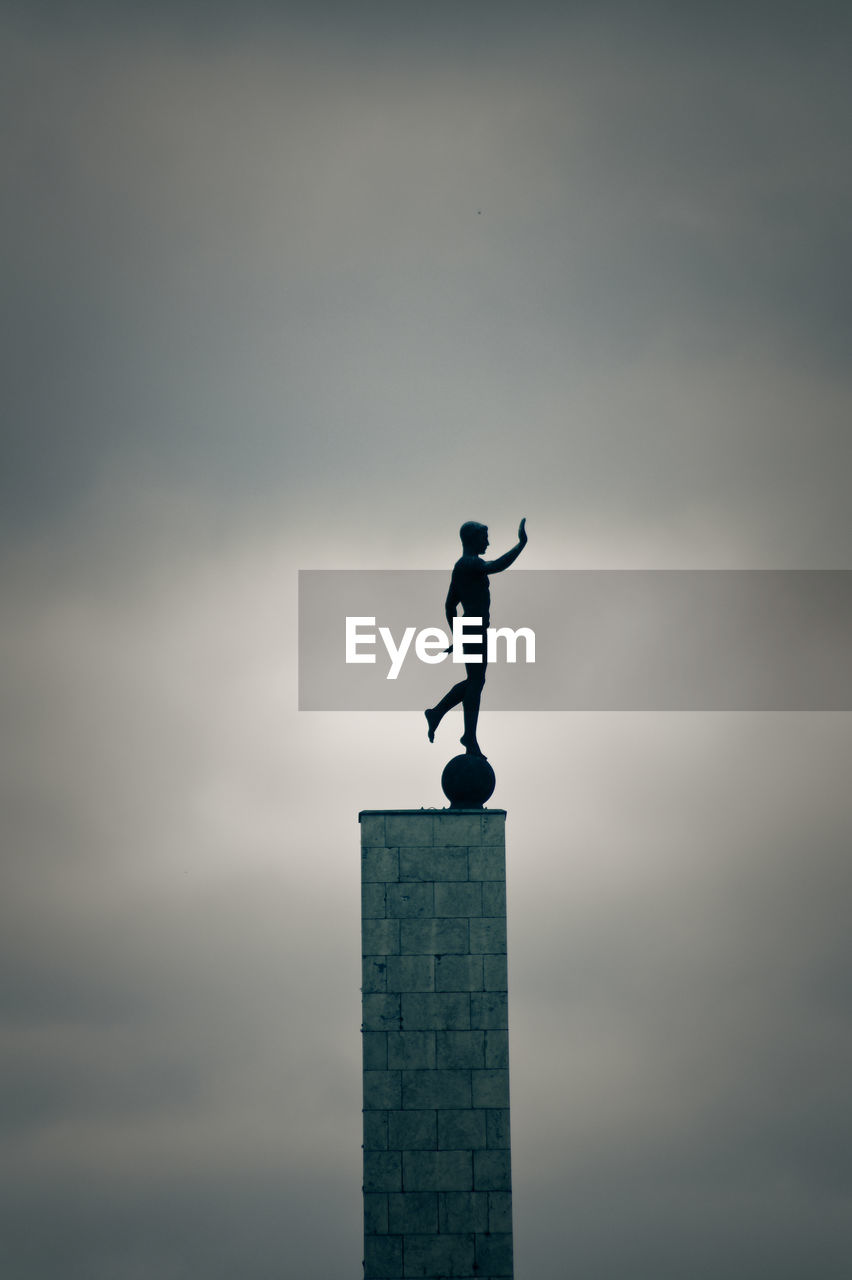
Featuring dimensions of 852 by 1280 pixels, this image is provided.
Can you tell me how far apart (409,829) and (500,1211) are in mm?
6873

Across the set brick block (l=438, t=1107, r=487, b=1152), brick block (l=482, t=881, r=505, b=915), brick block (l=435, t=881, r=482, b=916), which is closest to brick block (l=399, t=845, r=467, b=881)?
brick block (l=435, t=881, r=482, b=916)

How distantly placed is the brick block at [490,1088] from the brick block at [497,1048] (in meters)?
0.16

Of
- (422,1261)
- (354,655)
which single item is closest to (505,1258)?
(422,1261)

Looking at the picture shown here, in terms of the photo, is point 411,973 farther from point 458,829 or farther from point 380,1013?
point 458,829

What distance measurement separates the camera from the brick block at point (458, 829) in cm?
3172

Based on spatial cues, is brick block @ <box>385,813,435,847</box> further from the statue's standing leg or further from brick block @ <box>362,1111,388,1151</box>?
brick block @ <box>362,1111,388,1151</box>

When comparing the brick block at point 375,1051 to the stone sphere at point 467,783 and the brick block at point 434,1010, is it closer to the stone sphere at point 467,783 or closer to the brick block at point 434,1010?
the brick block at point 434,1010

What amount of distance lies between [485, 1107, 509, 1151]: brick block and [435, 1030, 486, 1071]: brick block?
0.86 metres

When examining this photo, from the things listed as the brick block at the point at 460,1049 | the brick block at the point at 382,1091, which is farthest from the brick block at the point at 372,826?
the brick block at the point at 382,1091

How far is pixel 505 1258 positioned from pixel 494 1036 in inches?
149

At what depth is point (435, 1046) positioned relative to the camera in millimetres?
30906

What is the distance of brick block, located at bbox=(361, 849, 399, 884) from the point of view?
3155 centimetres

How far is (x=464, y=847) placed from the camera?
3170cm

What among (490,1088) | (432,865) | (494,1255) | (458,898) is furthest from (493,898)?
(494,1255)
